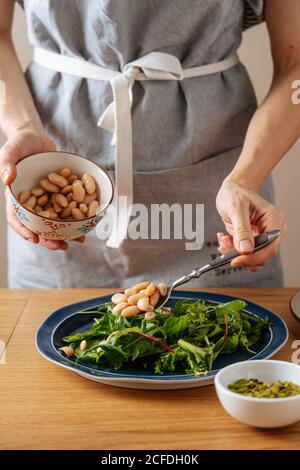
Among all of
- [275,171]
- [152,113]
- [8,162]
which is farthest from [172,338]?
[275,171]

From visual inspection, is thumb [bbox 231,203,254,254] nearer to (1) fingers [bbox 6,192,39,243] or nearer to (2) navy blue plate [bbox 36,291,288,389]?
(2) navy blue plate [bbox 36,291,288,389]

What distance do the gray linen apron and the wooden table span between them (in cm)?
39

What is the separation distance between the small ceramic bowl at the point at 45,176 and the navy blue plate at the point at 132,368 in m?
0.13

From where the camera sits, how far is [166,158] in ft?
4.67

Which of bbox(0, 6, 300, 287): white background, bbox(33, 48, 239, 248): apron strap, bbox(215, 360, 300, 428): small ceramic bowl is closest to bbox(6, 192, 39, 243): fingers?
bbox(33, 48, 239, 248): apron strap

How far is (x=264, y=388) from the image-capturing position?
89cm

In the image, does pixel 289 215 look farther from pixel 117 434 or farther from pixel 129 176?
pixel 117 434

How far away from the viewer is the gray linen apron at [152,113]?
1350 millimetres

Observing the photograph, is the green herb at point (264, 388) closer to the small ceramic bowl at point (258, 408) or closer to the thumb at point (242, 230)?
the small ceramic bowl at point (258, 408)

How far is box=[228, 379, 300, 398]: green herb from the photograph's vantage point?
869 millimetres

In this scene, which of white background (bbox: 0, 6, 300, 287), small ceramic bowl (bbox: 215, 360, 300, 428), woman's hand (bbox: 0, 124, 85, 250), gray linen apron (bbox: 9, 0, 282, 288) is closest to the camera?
small ceramic bowl (bbox: 215, 360, 300, 428)

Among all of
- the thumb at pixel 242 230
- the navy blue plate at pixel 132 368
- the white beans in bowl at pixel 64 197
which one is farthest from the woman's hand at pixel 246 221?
the white beans in bowl at pixel 64 197

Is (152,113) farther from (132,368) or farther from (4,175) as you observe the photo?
(132,368)

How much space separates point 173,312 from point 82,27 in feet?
1.89
